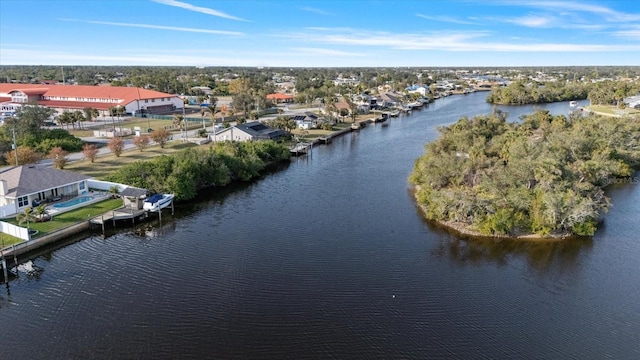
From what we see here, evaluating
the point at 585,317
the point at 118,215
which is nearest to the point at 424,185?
the point at 585,317

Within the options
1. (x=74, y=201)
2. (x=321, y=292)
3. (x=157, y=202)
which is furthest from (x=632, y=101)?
(x=74, y=201)

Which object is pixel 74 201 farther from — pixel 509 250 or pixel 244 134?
pixel 509 250

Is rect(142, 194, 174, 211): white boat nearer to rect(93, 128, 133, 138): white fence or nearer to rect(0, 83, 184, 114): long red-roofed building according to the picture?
rect(93, 128, 133, 138): white fence

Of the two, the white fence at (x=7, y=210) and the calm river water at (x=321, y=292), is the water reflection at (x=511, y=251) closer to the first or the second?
the calm river water at (x=321, y=292)

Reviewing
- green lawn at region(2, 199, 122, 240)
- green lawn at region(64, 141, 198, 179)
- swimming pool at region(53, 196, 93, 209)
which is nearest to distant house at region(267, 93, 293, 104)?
green lawn at region(64, 141, 198, 179)

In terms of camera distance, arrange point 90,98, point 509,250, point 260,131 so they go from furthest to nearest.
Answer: point 90,98 → point 260,131 → point 509,250

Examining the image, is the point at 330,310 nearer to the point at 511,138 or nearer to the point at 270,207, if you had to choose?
the point at 270,207
